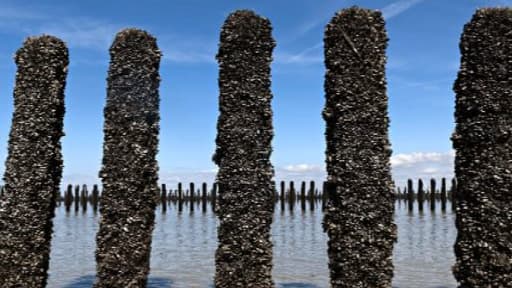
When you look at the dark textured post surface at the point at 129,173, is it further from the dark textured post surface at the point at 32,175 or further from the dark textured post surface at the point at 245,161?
the dark textured post surface at the point at 245,161

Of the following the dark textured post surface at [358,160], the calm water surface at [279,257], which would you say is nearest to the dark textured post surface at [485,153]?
the dark textured post surface at [358,160]

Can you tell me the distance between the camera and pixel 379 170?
14984mm

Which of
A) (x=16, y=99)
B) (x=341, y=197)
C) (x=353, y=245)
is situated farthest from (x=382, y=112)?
(x=16, y=99)

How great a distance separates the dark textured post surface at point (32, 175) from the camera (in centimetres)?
1641

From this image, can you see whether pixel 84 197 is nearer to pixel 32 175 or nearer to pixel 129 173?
pixel 32 175

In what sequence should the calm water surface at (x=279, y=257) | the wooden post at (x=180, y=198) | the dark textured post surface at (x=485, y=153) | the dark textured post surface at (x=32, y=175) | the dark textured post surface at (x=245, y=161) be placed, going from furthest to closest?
the wooden post at (x=180, y=198), the calm water surface at (x=279, y=257), the dark textured post surface at (x=32, y=175), the dark textured post surface at (x=245, y=161), the dark textured post surface at (x=485, y=153)

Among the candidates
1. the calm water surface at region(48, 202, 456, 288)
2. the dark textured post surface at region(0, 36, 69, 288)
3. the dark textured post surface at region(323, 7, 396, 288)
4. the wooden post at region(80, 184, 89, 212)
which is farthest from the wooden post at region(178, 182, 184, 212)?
the dark textured post surface at region(323, 7, 396, 288)

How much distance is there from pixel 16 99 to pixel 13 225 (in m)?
3.68

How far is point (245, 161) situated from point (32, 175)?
616cm

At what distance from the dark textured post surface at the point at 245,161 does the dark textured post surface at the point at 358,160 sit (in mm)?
1701

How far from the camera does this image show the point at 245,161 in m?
15.6

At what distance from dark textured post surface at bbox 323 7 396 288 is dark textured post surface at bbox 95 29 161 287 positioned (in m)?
4.97

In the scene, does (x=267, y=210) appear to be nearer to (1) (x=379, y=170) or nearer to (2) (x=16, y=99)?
(1) (x=379, y=170)

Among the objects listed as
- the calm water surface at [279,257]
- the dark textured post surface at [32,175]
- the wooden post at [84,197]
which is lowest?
the calm water surface at [279,257]
